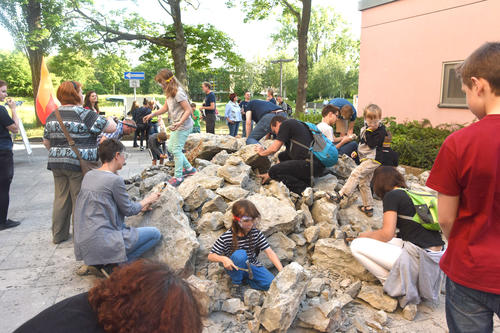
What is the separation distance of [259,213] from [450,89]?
24.7 ft

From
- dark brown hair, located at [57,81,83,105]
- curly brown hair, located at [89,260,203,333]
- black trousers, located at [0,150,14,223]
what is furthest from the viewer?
black trousers, located at [0,150,14,223]

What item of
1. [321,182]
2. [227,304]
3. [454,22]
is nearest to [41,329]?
[227,304]

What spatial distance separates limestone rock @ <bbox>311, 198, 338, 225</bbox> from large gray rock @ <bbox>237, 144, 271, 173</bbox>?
144 cm

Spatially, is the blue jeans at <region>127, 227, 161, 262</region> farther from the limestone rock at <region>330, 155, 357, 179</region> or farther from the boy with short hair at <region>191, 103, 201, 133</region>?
the boy with short hair at <region>191, 103, 201, 133</region>

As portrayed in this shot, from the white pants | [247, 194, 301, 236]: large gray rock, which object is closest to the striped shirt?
[247, 194, 301, 236]: large gray rock

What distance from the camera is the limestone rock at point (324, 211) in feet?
15.3

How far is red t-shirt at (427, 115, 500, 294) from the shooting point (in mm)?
1646

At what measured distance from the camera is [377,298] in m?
3.50

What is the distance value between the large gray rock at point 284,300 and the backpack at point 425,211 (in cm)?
125

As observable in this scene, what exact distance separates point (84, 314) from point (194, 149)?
19.4ft

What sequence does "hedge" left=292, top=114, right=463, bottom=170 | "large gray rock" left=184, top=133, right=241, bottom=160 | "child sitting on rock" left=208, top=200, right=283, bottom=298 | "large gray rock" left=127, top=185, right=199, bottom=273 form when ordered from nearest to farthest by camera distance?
"child sitting on rock" left=208, top=200, right=283, bottom=298
"large gray rock" left=127, top=185, right=199, bottom=273
"large gray rock" left=184, top=133, right=241, bottom=160
"hedge" left=292, top=114, right=463, bottom=170

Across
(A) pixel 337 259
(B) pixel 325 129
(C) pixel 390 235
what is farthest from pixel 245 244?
(B) pixel 325 129

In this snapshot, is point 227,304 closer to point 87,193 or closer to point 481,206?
point 87,193

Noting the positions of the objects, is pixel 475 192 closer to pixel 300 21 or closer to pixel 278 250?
pixel 278 250
